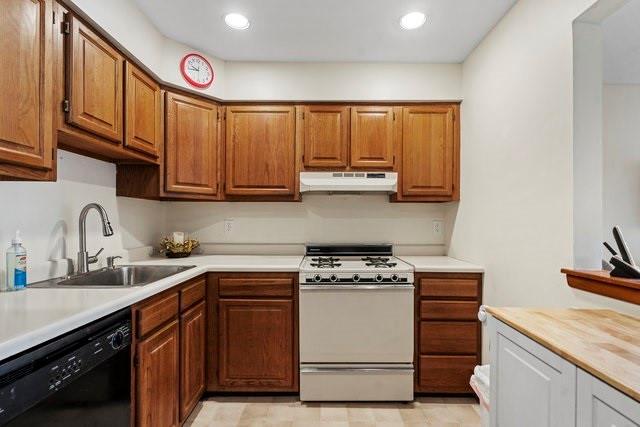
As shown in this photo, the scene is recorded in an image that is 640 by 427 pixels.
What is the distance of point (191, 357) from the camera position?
1.97 metres

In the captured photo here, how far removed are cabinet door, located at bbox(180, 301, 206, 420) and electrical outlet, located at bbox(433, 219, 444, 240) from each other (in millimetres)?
2045

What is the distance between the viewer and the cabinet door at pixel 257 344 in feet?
7.18

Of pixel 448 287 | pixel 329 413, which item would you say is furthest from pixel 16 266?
pixel 448 287

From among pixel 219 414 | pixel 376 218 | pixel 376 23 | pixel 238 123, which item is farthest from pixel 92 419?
pixel 376 23

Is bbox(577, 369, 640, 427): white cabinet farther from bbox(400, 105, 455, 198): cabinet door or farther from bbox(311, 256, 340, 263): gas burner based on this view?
bbox(400, 105, 455, 198): cabinet door

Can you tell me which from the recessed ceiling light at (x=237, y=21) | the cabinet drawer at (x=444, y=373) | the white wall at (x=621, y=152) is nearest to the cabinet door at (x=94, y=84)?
the recessed ceiling light at (x=237, y=21)

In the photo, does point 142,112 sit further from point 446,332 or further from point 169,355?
point 446,332

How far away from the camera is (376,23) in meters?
2.09

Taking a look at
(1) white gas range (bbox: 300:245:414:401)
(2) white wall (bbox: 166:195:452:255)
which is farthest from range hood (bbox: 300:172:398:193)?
(1) white gas range (bbox: 300:245:414:401)

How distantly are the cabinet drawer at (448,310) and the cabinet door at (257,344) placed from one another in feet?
3.07

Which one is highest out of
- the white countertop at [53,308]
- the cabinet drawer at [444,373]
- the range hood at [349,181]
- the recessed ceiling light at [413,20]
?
the recessed ceiling light at [413,20]

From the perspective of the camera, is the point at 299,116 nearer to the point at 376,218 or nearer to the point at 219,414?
the point at 376,218

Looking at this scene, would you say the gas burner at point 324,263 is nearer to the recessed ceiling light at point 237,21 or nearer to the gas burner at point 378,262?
the gas burner at point 378,262

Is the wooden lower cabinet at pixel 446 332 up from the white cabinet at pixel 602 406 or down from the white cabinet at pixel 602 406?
down
